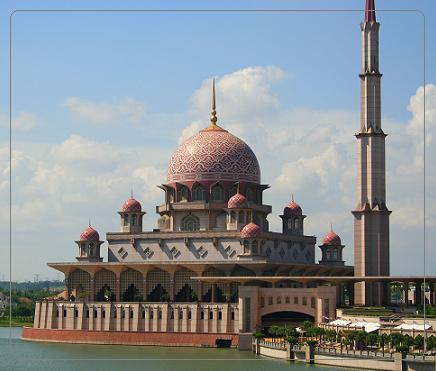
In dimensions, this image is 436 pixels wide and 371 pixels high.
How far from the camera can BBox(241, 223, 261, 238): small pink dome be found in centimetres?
8219

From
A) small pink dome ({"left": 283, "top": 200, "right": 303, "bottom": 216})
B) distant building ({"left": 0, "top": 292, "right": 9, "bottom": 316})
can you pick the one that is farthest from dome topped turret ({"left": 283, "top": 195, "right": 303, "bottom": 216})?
distant building ({"left": 0, "top": 292, "right": 9, "bottom": 316})

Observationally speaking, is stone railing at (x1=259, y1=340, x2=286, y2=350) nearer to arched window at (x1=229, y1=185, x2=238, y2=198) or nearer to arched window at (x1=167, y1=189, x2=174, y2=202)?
arched window at (x1=229, y1=185, x2=238, y2=198)

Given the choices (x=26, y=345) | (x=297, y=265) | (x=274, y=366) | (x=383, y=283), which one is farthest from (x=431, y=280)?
(x=26, y=345)

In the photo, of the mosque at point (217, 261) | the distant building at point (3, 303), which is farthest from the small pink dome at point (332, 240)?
the distant building at point (3, 303)

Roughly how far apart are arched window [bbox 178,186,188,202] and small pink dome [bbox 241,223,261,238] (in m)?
7.63

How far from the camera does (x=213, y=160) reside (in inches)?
3484

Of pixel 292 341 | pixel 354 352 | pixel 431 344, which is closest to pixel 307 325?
pixel 292 341

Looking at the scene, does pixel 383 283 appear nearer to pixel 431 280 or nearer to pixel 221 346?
pixel 431 280

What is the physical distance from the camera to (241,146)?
89875mm

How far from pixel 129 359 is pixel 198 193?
2243 cm

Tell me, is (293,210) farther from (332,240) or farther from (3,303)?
(3,303)

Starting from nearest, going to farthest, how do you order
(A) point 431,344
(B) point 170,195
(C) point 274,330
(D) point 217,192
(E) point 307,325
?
(A) point 431,344 → (E) point 307,325 → (C) point 274,330 → (D) point 217,192 → (B) point 170,195

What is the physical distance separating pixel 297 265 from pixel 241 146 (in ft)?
34.7

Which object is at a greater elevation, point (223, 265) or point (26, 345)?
point (223, 265)
